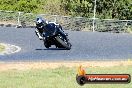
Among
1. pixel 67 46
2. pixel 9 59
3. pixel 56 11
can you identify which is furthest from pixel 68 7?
pixel 9 59

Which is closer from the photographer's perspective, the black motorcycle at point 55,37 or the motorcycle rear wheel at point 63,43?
the black motorcycle at point 55,37

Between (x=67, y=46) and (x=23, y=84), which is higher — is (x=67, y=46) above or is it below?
below

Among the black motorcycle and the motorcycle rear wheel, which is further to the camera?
the motorcycle rear wheel

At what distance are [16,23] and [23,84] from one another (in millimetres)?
34515

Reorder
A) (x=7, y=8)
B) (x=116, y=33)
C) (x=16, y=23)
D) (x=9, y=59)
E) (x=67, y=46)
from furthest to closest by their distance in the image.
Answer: (x=7, y=8)
(x=16, y=23)
(x=116, y=33)
(x=67, y=46)
(x=9, y=59)

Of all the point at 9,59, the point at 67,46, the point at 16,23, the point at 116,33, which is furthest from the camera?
the point at 16,23

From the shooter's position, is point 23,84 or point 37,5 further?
point 37,5

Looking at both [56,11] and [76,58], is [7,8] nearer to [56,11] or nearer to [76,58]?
[56,11]

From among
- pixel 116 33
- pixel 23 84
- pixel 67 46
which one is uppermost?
pixel 23 84

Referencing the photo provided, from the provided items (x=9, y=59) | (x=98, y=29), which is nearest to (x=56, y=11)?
(x=98, y=29)

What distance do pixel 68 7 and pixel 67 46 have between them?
26.1m

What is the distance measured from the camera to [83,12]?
4347 centimetres

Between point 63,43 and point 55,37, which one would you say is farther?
point 63,43

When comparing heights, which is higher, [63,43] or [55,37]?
[55,37]
